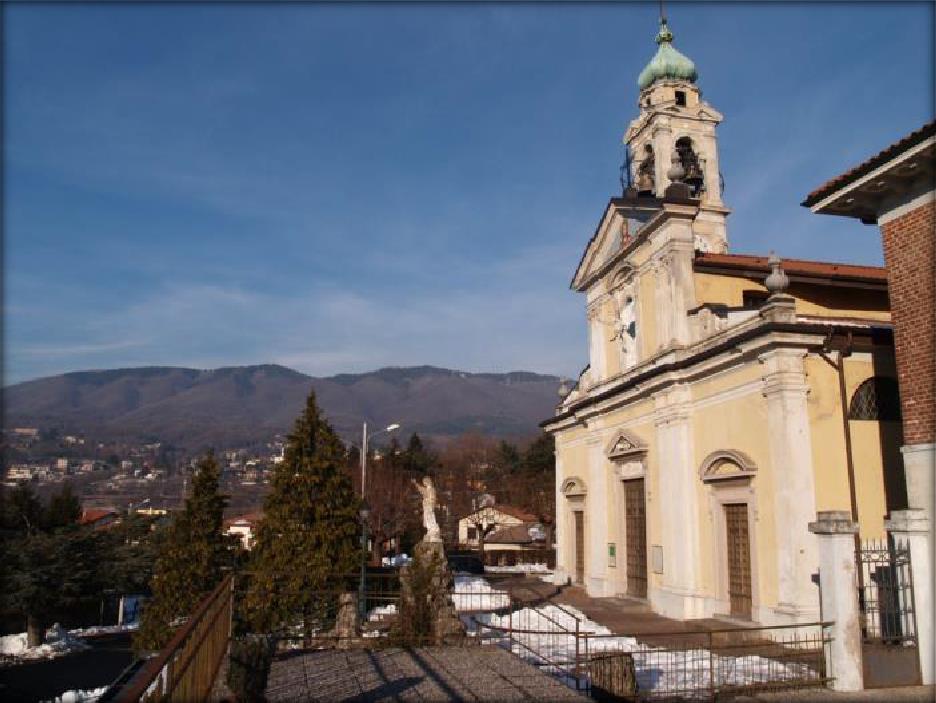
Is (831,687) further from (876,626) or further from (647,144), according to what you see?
(647,144)

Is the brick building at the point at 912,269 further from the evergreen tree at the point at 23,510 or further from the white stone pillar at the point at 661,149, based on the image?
the evergreen tree at the point at 23,510

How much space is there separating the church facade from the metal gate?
3.34m

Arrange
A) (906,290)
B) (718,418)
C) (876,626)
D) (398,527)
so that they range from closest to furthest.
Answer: (906,290)
(876,626)
(718,418)
(398,527)

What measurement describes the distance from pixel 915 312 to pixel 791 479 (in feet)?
15.2

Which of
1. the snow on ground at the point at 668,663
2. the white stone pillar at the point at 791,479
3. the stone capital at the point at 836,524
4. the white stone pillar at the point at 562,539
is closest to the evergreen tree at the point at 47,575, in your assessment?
the white stone pillar at the point at 562,539

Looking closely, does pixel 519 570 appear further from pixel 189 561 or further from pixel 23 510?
pixel 189 561

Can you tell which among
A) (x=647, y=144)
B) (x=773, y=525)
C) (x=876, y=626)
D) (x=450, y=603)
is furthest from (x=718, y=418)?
(x=647, y=144)

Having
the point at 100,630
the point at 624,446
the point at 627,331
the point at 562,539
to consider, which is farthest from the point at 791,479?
the point at 100,630

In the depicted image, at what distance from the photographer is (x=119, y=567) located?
3158 centimetres

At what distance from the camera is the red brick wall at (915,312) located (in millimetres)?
9984

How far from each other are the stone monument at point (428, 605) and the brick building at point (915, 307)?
7105 millimetres

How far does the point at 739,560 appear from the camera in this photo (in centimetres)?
1573

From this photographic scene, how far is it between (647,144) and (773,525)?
15129 mm

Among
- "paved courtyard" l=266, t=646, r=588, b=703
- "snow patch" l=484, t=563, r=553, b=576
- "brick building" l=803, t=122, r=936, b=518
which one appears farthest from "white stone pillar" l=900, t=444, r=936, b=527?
"snow patch" l=484, t=563, r=553, b=576
